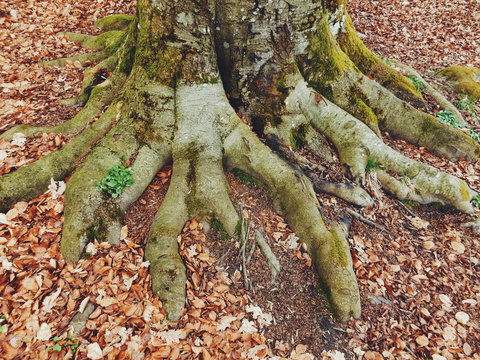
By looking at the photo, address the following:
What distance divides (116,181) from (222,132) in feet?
4.87

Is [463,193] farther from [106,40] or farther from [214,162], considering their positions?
[106,40]

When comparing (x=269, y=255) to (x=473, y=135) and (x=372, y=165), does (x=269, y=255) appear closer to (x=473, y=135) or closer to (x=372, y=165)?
(x=372, y=165)

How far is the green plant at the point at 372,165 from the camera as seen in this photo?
14.7 feet

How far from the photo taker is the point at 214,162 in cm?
389

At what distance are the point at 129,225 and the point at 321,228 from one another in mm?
2287

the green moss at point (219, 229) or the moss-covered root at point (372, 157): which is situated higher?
the moss-covered root at point (372, 157)

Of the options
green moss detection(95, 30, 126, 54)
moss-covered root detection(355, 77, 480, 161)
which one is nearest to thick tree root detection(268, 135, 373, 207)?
moss-covered root detection(355, 77, 480, 161)

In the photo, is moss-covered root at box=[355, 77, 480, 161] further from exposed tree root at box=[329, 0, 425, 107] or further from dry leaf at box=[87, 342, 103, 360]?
dry leaf at box=[87, 342, 103, 360]

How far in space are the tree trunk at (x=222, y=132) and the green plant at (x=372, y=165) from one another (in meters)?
0.02

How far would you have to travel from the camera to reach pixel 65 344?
2633 millimetres

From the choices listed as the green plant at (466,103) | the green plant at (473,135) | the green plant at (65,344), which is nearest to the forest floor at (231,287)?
the green plant at (65,344)

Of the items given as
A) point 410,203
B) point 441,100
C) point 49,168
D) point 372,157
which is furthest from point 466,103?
point 49,168

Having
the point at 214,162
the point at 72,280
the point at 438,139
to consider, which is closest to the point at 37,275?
the point at 72,280

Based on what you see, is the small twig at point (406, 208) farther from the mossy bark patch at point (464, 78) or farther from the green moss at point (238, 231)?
the mossy bark patch at point (464, 78)
